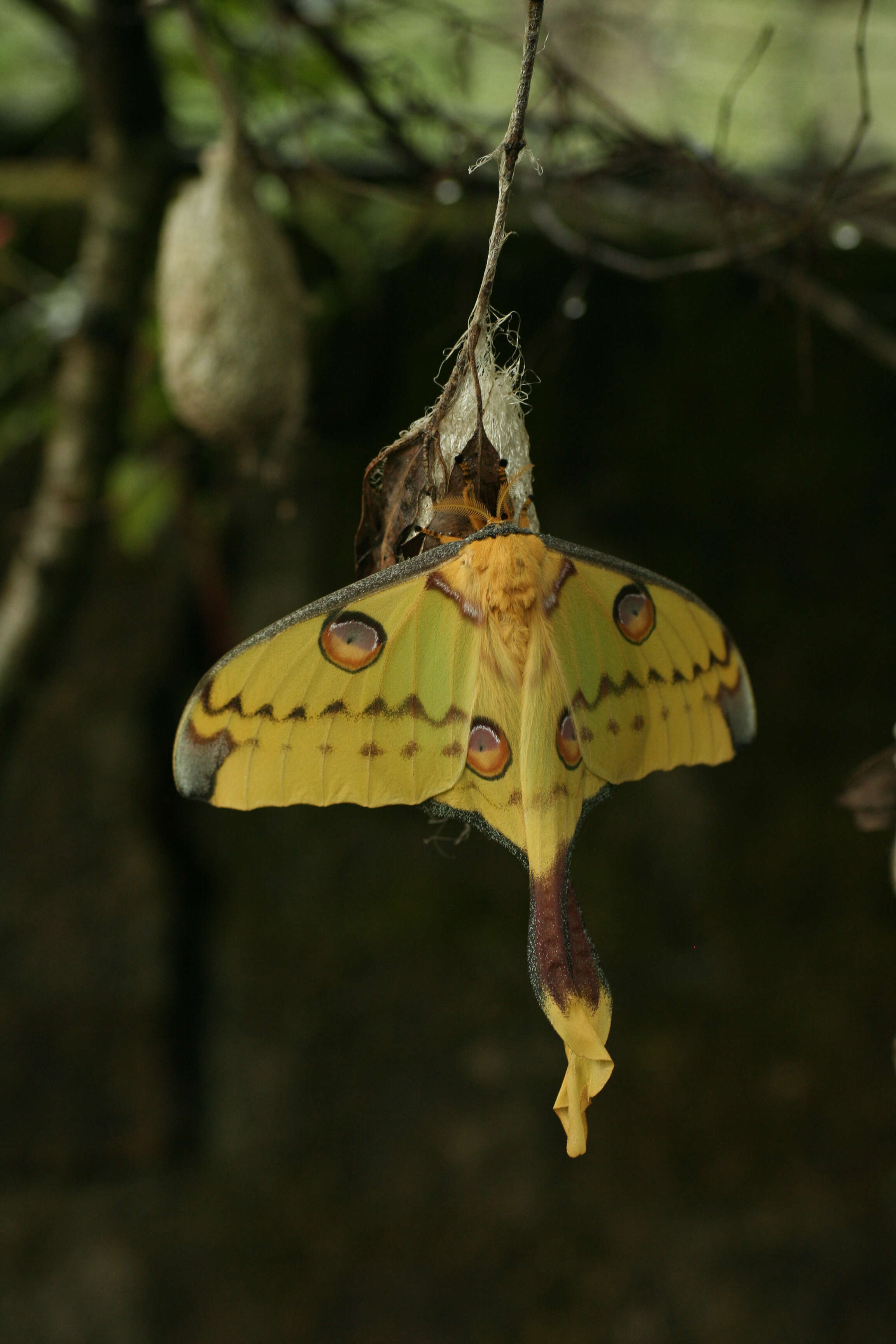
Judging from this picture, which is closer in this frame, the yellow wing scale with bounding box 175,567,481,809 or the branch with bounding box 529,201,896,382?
the yellow wing scale with bounding box 175,567,481,809

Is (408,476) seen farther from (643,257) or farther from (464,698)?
(643,257)

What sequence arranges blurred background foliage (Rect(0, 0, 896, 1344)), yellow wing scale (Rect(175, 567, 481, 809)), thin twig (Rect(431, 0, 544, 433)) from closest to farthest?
1. thin twig (Rect(431, 0, 544, 433))
2. yellow wing scale (Rect(175, 567, 481, 809))
3. blurred background foliage (Rect(0, 0, 896, 1344))

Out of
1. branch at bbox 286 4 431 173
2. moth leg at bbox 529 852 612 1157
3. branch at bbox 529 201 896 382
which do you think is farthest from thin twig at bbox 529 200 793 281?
moth leg at bbox 529 852 612 1157

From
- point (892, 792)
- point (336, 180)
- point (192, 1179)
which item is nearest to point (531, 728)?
point (892, 792)

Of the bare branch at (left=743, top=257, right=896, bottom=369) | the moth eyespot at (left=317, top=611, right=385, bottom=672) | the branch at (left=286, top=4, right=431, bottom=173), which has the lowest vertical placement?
the moth eyespot at (left=317, top=611, right=385, bottom=672)

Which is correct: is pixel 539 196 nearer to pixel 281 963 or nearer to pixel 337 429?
pixel 337 429

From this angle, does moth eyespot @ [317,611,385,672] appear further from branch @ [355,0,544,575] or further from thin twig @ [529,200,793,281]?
thin twig @ [529,200,793,281]

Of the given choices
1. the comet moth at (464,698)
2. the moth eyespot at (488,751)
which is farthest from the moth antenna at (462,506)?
the moth eyespot at (488,751)
